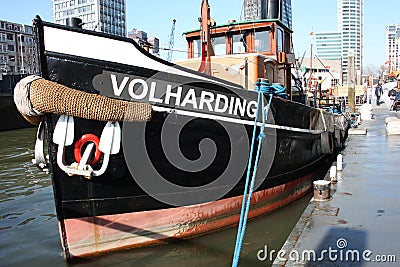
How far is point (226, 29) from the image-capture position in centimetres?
766

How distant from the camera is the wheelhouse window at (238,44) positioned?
7.67 m

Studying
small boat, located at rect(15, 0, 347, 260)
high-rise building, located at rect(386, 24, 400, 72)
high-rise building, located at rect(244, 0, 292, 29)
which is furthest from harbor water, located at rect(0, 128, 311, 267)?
high-rise building, located at rect(386, 24, 400, 72)

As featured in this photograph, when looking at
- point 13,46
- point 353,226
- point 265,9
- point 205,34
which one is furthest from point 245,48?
point 13,46

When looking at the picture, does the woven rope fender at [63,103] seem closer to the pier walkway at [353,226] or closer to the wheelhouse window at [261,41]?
the pier walkway at [353,226]

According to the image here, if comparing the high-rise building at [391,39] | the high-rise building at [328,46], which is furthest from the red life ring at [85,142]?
the high-rise building at [391,39]

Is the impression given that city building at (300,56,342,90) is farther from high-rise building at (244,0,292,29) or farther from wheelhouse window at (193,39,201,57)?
wheelhouse window at (193,39,201,57)

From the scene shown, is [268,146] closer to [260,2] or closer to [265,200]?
[265,200]

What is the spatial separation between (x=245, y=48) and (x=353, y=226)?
168 inches

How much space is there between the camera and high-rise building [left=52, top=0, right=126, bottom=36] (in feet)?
298

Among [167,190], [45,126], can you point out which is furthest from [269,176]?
[45,126]

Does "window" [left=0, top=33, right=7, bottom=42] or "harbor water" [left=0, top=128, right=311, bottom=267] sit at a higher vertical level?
"window" [left=0, top=33, right=7, bottom=42]

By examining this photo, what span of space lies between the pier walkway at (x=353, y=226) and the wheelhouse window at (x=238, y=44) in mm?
3127

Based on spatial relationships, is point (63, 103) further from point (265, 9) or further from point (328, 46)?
point (328, 46)

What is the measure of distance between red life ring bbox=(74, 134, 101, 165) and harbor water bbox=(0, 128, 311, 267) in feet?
4.10
